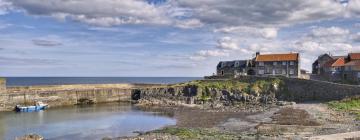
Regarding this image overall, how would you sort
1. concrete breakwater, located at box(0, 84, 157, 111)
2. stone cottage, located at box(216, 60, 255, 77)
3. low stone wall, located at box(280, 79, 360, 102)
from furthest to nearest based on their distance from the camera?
1. stone cottage, located at box(216, 60, 255, 77)
2. low stone wall, located at box(280, 79, 360, 102)
3. concrete breakwater, located at box(0, 84, 157, 111)

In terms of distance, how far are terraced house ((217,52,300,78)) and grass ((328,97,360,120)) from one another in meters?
27.6

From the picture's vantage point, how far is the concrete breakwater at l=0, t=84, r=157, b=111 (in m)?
66.7

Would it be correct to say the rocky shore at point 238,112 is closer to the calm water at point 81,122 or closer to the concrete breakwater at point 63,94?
the calm water at point 81,122

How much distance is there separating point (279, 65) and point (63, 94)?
4416 cm

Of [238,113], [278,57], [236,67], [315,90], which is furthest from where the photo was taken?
[236,67]

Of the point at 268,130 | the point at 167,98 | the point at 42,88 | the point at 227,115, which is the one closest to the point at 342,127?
the point at 268,130

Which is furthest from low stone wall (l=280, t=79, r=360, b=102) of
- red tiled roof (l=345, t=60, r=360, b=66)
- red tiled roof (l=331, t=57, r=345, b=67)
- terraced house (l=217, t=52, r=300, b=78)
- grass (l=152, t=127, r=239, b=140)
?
grass (l=152, t=127, r=239, b=140)

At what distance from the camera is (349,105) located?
59.9 meters

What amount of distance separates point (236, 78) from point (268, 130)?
43.8 metres

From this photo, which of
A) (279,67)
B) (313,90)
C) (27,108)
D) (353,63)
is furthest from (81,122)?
(353,63)

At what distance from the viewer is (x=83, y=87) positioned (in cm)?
8100

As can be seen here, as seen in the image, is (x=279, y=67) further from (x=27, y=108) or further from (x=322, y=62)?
(x=27, y=108)

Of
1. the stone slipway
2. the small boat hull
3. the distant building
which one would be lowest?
the stone slipway

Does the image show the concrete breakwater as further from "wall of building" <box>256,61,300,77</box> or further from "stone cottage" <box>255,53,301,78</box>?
"wall of building" <box>256,61,300,77</box>
